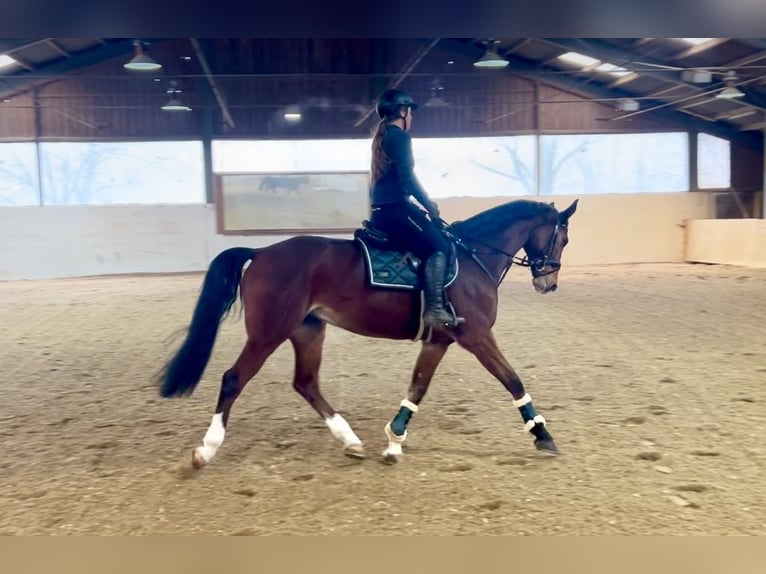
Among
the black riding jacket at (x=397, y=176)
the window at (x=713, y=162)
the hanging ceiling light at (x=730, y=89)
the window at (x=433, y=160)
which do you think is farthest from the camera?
the window at (x=713, y=162)

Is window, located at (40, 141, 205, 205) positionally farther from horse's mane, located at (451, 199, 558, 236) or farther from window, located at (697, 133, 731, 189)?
window, located at (697, 133, 731, 189)

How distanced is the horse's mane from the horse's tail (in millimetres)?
1044

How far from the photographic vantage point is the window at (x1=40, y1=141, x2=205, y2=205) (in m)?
5.98

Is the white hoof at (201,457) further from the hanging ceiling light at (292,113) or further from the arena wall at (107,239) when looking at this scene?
the arena wall at (107,239)

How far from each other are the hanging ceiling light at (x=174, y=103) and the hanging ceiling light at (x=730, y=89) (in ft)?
20.0

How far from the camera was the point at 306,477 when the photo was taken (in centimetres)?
274

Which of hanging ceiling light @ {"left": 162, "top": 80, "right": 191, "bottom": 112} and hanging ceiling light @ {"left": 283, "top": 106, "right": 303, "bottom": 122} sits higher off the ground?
hanging ceiling light @ {"left": 162, "top": 80, "right": 191, "bottom": 112}

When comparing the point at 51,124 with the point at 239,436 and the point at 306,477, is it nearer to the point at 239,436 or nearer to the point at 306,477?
the point at 239,436

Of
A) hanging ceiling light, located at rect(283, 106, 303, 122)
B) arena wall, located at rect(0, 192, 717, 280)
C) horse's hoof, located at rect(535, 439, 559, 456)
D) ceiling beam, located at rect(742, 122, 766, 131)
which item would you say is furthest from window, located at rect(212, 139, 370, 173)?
ceiling beam, located at rect(742, 122, 766, 131)

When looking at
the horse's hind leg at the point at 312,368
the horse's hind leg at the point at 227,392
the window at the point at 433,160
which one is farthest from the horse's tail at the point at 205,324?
the window at the point at 433,160

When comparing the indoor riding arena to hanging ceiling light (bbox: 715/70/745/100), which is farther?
hanging ceiling light (bbox: 715/70/745/100)

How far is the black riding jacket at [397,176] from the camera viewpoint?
2.76 meters

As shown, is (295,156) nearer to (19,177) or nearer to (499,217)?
(499,217)

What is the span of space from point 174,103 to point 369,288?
495 cm
